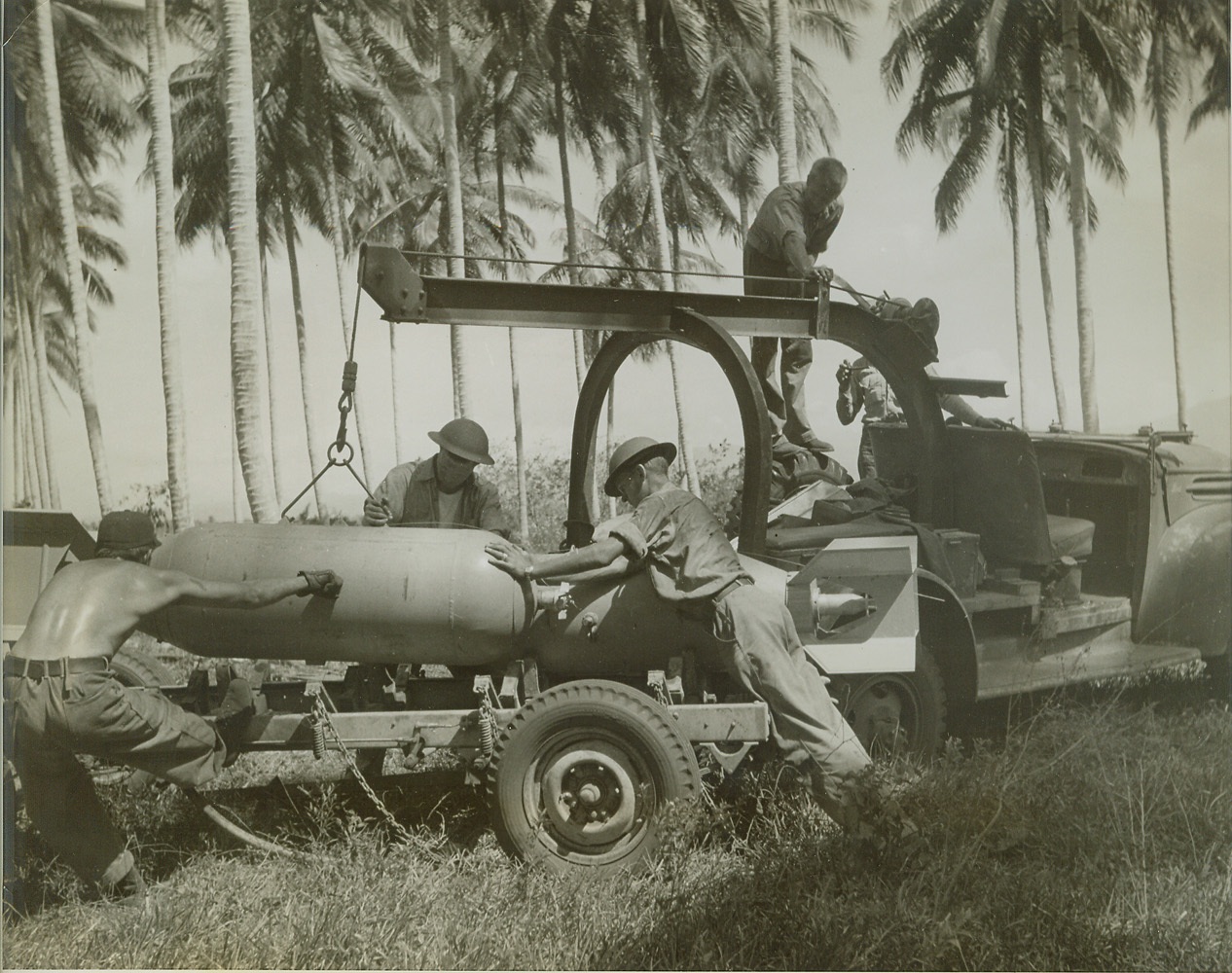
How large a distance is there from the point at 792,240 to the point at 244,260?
3847mm

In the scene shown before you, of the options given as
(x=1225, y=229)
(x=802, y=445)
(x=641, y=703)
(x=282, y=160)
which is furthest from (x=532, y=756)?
(x=282, y=160)

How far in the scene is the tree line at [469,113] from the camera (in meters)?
5.51

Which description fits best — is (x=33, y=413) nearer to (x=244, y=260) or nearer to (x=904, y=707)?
(x=244, y=260)

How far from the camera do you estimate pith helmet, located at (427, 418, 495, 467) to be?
6.05 meters

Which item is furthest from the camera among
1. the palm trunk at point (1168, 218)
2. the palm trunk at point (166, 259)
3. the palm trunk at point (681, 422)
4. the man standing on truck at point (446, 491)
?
the palm trunk at point (681, 422)

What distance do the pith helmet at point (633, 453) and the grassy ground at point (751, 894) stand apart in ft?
5.77

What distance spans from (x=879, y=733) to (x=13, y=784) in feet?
15.2

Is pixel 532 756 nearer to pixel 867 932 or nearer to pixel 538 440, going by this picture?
pixel 867 932

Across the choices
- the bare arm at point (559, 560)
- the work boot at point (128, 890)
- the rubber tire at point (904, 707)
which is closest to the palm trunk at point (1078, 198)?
the rubber tire at point (904, 707)

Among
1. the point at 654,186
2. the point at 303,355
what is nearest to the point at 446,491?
the point at 303,355

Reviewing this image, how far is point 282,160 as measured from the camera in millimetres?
10734

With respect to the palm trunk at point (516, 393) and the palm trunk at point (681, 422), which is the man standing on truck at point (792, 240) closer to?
the palm trunk at point (681, 422)

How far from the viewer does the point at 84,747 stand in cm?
459

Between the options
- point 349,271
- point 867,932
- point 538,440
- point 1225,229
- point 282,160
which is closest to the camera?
point 867,932
